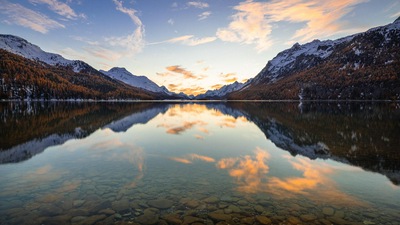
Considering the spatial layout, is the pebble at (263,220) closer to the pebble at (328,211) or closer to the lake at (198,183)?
the lake at (198,183)

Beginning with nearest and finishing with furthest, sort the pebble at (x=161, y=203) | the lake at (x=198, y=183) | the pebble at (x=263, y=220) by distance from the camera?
the pebble at (x=263, y=220) → the lake at (x=198, y=183) → the pebble at (x=161, y=203)

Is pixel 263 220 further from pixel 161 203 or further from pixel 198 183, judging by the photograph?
pixel 198 183

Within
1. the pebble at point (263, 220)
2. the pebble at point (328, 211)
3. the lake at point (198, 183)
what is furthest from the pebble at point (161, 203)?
the pebble at point (328, 211)

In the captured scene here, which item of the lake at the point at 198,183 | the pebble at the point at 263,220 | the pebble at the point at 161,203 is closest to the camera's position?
the pebble at the point at 263,220

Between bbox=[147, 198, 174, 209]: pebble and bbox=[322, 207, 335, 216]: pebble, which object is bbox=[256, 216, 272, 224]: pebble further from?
bbox=[147, 198, 174, 209]: pebble

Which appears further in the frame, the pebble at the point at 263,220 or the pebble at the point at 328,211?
the pebble at the point at 328,211

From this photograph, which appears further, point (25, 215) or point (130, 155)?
point (130, 155)

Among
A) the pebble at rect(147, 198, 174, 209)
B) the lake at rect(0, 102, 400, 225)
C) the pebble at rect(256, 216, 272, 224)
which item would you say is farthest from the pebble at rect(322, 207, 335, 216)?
the pebble at rect(147, 198, 174, 209)

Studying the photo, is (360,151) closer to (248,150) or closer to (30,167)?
(248,150)

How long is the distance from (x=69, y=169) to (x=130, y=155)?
21.3 ft

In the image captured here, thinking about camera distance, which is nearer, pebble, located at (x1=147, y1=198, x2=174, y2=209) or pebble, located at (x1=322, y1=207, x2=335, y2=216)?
pebble, located at (x1=322, y1=207, x2=335, y2=216)

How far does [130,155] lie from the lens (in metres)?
25.7

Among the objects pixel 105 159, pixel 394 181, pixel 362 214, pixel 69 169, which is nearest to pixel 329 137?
pixel 394 181

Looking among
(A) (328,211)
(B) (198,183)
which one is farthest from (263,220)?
(B) (198,183)
